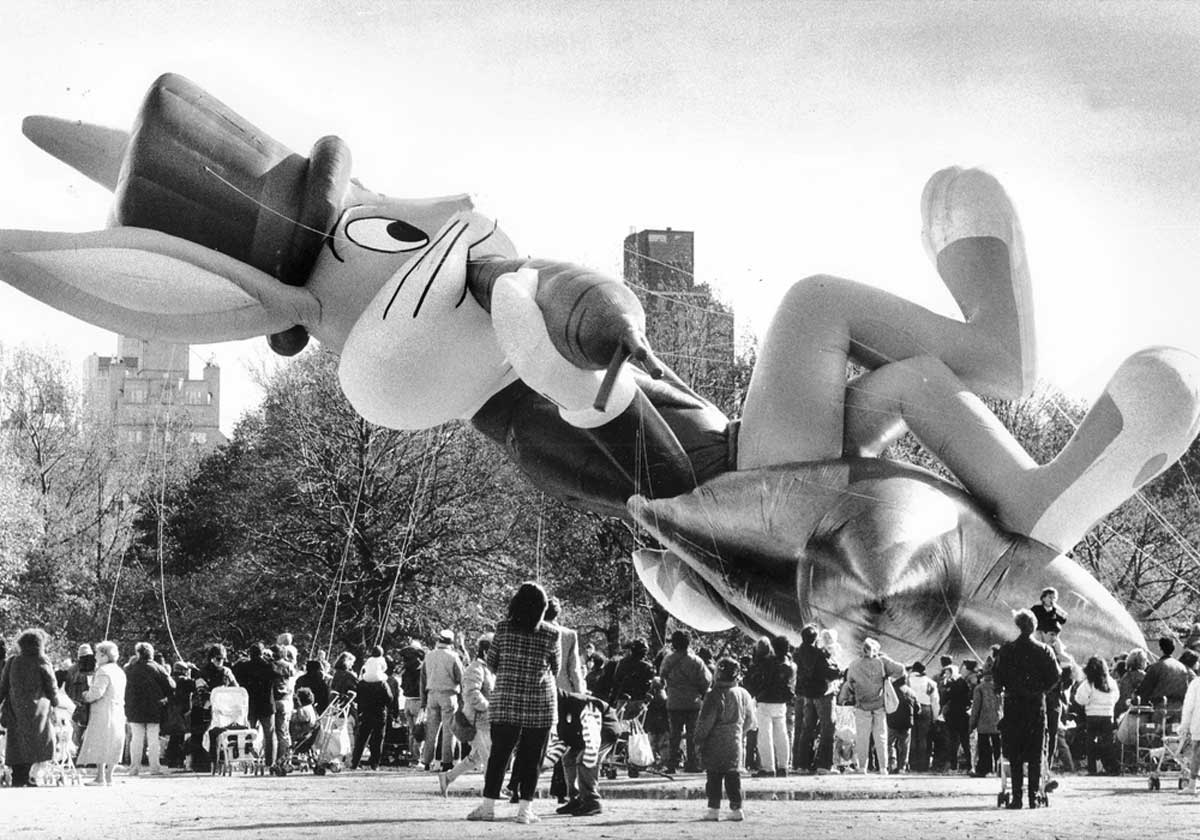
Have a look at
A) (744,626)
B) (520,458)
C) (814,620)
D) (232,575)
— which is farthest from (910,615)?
(232,575)

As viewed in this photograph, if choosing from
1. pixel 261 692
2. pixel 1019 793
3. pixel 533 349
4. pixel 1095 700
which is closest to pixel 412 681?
pixel 261 692

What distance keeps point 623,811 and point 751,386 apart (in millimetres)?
3659

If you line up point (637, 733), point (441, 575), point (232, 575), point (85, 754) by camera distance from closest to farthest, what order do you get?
point (637, 733) → point (85, 754) → point (441, 575) → point (232, 575)

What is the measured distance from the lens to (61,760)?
17.6 meters

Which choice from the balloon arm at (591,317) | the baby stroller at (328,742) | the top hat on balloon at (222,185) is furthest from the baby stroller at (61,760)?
the balloon arm at (591,317)

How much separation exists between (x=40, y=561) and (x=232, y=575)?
18.0 ft

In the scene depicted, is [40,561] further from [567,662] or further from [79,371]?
[567,662]

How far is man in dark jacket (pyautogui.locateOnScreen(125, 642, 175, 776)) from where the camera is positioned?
1877cm

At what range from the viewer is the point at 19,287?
Answer: 1048 centimetres

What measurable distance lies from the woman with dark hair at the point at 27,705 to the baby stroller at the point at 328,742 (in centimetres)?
381

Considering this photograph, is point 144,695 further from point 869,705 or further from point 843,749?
point 869,705

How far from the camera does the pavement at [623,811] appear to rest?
1148 cm

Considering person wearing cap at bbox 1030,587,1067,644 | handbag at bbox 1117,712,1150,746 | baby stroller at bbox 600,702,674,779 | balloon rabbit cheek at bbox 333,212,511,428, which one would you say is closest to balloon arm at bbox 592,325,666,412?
balloon rabbit cheek at bbox 333,212,511,428

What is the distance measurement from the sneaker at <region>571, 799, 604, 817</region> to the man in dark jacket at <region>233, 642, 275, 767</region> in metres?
7.23
